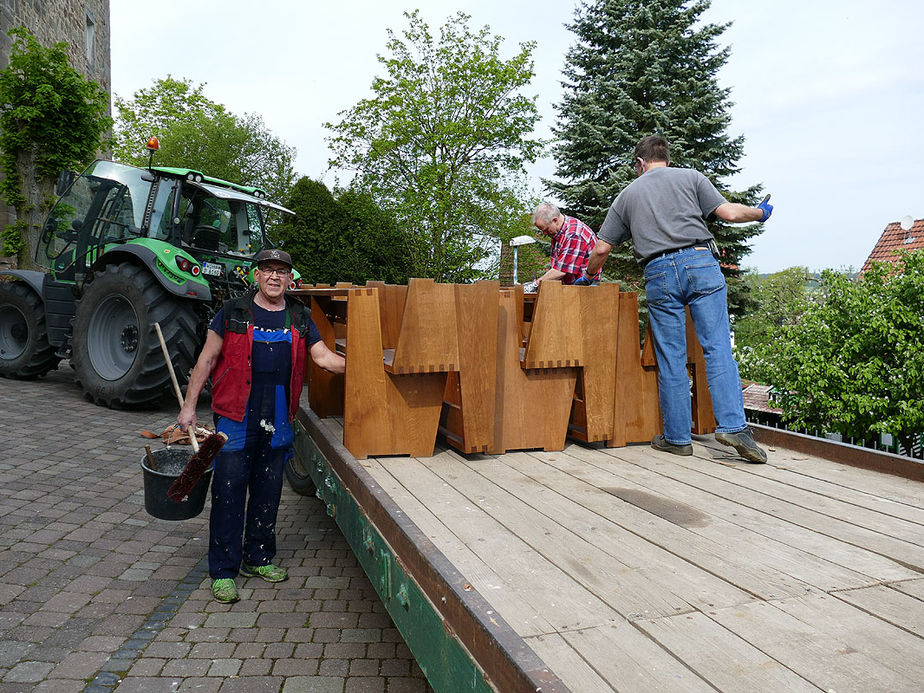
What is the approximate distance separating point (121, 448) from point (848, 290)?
6982 millimetres

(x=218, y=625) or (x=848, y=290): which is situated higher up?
(x=848, y=290)

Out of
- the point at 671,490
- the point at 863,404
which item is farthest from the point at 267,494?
the point at 863,404

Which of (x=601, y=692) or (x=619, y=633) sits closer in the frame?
(x=601, y=692)

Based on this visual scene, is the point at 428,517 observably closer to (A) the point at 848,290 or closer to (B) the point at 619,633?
(B) the point at 619,633

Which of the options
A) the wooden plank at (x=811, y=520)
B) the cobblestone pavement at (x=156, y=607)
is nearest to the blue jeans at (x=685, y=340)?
the wooden plank at (x=811, y=520)

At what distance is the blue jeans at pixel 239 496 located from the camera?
3.25 m

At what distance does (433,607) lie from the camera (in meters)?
1.67

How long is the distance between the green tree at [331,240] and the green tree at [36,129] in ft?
14.0

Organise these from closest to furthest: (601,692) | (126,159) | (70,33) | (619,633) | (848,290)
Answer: (601,692)
(619,633)
(848,290)
(70,33)
(126,159)

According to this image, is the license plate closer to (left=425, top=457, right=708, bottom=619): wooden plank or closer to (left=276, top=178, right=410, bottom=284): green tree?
(left=425, top=457, right=708, bottom=619): wooden plank

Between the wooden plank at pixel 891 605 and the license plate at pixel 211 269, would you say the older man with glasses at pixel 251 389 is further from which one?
the license plate at pixel 211 269

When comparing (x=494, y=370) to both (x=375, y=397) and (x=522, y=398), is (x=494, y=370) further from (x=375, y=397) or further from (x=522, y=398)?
(x=375, y=397)

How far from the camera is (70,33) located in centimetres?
1889

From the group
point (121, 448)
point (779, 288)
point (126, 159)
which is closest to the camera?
point (121, 448)
